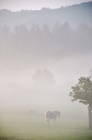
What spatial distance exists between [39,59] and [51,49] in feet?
8.44

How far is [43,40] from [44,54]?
276 centimetres

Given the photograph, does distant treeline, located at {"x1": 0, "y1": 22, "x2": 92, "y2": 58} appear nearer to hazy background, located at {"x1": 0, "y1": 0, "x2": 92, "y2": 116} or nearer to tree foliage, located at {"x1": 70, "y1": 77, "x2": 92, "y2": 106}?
hazy background, located at {"x1": 0, "y1": 0, "x2": 92, "y2": 116}

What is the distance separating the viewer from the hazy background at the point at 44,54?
76.2 feet

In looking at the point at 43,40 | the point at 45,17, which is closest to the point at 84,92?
the point at 43,40

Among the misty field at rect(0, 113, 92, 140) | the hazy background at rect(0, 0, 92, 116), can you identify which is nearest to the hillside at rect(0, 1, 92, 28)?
the hazy background at rect(0, 0, 92, 116)

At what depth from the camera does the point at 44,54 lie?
3288 centimetres

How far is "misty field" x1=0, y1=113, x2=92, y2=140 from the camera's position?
40.8ft

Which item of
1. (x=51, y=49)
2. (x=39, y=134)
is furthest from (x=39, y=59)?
(x=39, y=134)

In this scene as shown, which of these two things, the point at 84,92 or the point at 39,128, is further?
the point at 84,92

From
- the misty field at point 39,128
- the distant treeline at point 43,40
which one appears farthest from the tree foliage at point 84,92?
the distant treeline at point 43,40

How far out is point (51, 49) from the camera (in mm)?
32656

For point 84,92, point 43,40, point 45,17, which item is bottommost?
point 84,92

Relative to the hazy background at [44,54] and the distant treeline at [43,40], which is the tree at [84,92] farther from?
the distant treeline at [43,40]

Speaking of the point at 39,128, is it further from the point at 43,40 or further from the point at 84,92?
the point at 43,40
